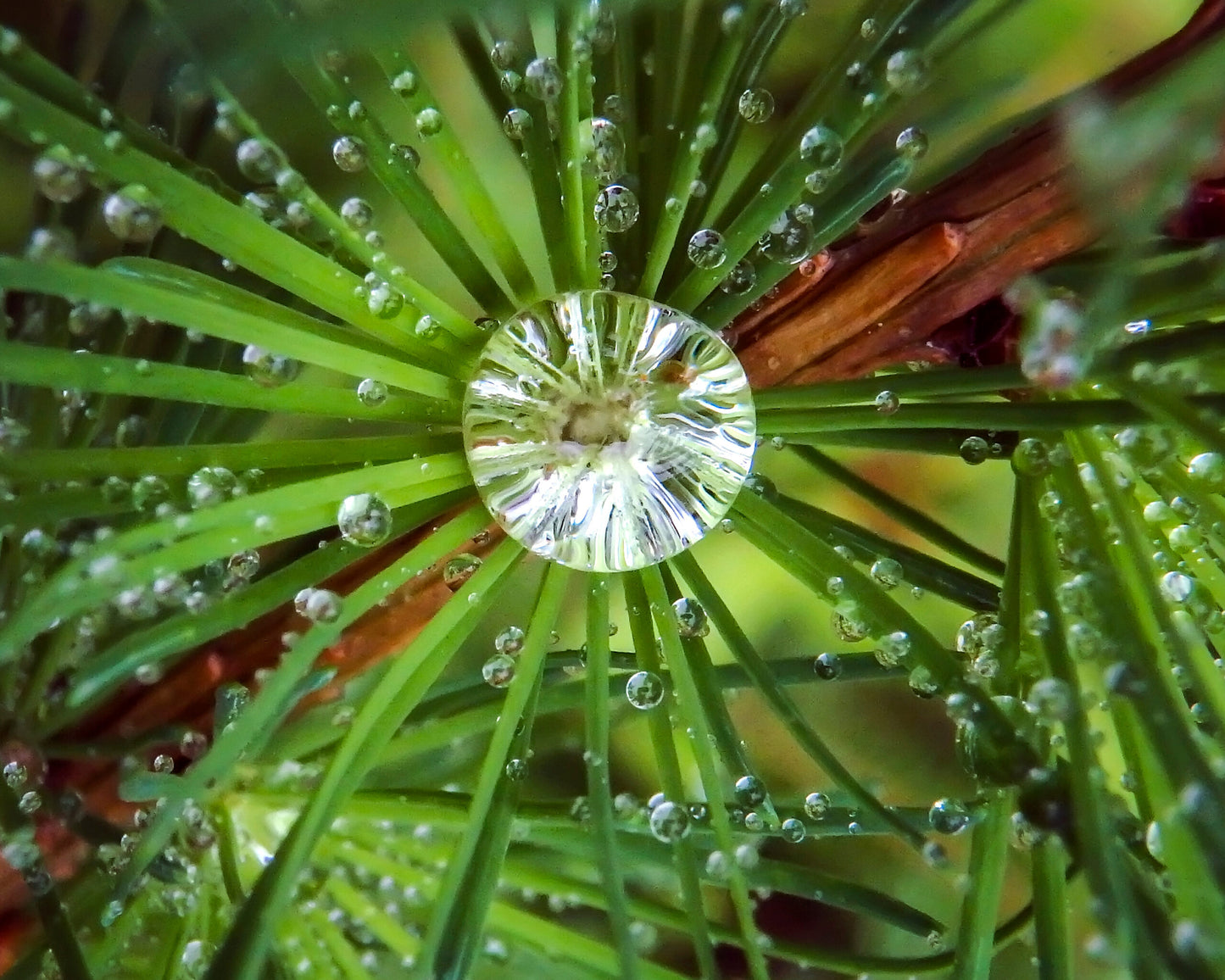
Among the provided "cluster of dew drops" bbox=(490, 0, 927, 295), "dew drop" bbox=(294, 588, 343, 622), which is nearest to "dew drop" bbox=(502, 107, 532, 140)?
"cluster of dew drops" bbox=(490, 0, 927, 295)

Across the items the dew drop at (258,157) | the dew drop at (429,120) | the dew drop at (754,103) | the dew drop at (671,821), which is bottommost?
the dew drop at (671,821)

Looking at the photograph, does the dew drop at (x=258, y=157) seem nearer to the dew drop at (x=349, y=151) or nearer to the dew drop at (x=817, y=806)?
the dew drop at (x=349, y=151)

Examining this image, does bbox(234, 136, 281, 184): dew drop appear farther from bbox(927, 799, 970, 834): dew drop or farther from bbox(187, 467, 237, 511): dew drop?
bbox(927, 799, 970, 834): dew drop

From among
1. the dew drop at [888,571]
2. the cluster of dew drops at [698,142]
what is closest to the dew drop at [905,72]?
the cluster of dew drops at [698,142]

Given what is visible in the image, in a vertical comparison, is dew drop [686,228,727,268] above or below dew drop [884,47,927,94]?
below

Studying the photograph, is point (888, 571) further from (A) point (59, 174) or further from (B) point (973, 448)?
(A) point (59, 174)

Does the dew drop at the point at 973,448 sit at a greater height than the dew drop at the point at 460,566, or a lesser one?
greater

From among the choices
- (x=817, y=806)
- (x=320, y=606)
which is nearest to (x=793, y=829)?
(x=817, y=806)

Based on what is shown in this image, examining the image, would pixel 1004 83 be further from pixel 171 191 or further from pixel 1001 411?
pixel 171 191
